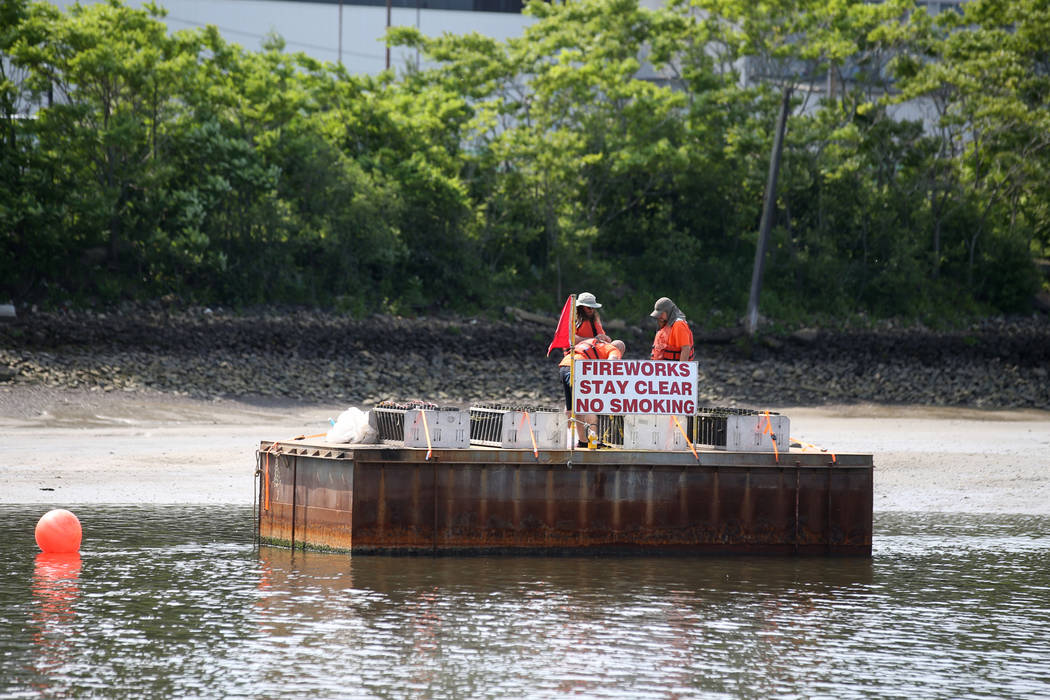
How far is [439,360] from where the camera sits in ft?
148

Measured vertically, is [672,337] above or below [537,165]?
below

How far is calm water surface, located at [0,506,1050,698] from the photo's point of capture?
38.0 feet

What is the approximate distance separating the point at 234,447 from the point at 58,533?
41.1 ft

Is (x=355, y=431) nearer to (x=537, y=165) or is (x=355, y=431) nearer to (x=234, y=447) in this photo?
(x=234, y=447)

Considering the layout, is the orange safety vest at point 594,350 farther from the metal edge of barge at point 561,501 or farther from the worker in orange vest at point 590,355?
the metal edge of barge at point 561,501

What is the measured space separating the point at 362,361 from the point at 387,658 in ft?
104

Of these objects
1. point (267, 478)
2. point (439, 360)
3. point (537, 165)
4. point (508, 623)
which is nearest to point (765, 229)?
point (537, 165)

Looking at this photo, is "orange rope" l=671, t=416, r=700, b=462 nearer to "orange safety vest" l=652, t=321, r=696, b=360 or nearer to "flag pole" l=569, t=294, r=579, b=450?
"orange safety vest" l=652, t=321, r=696, b=360

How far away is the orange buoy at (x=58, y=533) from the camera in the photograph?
16844mm

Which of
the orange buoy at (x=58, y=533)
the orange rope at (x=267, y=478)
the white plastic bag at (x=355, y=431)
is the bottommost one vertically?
the orange buoy at (x=58, y=533)

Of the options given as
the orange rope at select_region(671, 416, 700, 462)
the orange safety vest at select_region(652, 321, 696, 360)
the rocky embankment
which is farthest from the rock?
the orange rope at select_region(671, 416, 700, 462)

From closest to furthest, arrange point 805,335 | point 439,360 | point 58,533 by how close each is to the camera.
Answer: point 58,533
point 439,360
point 805,335

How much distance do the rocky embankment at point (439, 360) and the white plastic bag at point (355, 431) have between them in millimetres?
20433

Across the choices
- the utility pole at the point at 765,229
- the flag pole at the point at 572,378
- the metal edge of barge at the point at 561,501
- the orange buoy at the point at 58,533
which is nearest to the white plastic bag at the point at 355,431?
the metal edge of barge at the point at 561,501
